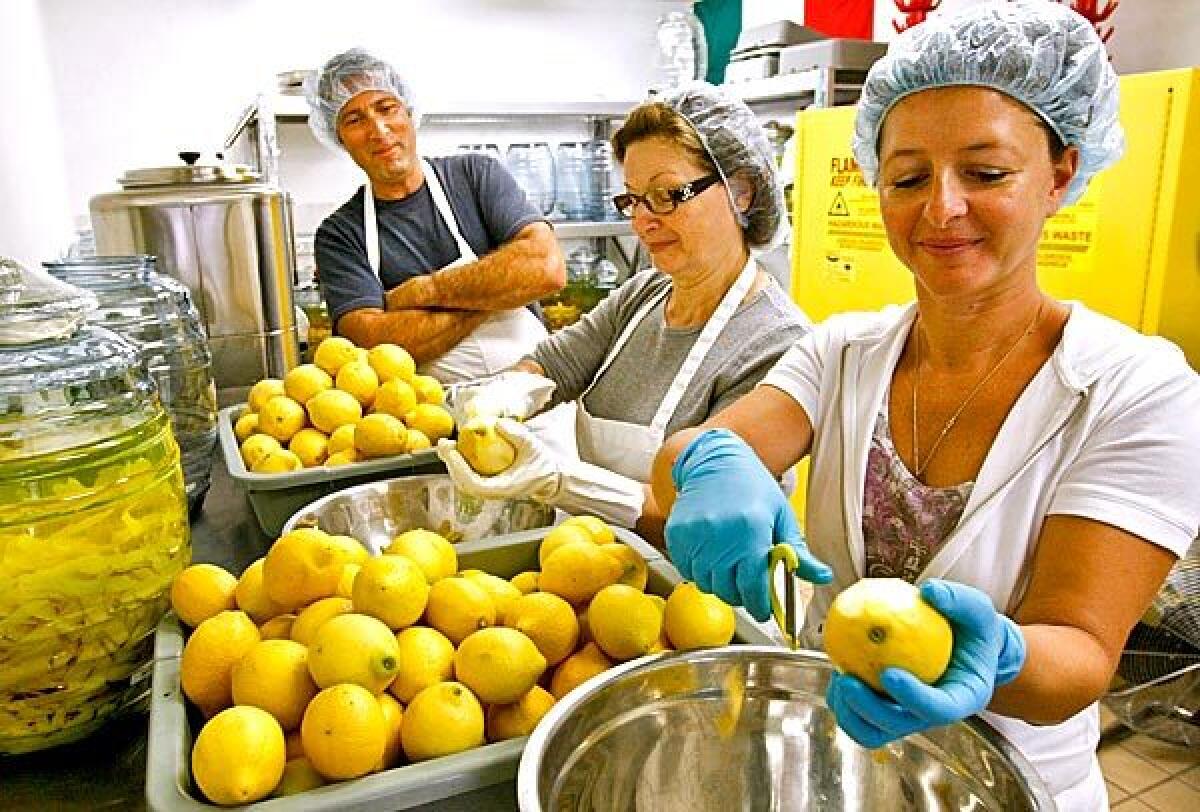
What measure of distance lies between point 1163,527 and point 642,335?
1.07m

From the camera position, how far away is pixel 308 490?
4.44 ft

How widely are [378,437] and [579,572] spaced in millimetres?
597

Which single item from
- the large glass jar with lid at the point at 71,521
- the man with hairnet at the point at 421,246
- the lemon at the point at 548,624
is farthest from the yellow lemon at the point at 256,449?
the man with hairnet at the point at 421,246

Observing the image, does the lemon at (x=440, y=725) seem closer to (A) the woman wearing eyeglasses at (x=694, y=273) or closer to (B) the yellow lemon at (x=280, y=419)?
(A) the woman wearing eyeglasses at (x=694, y=273)

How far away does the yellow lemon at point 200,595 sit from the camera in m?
0.92

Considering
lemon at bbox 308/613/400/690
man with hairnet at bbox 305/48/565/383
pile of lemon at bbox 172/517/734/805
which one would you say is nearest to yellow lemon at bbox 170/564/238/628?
pile of lemon at bbox 172/517/734/805

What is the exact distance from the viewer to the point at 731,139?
1607 millimetres

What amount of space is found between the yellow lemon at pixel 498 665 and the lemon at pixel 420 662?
14mm

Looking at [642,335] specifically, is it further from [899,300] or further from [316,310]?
[316,310]

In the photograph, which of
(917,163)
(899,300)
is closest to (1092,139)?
(917,163)

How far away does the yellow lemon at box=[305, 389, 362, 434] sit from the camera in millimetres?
1503

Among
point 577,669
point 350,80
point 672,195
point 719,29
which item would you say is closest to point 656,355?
point 672,195

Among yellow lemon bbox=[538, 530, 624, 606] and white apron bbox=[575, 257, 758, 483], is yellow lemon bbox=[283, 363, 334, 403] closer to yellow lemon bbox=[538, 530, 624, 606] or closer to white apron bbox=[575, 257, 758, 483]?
white apron bbox=[575, 257, 758, 483]

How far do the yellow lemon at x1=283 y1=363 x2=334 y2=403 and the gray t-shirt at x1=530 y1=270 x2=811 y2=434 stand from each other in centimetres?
54
